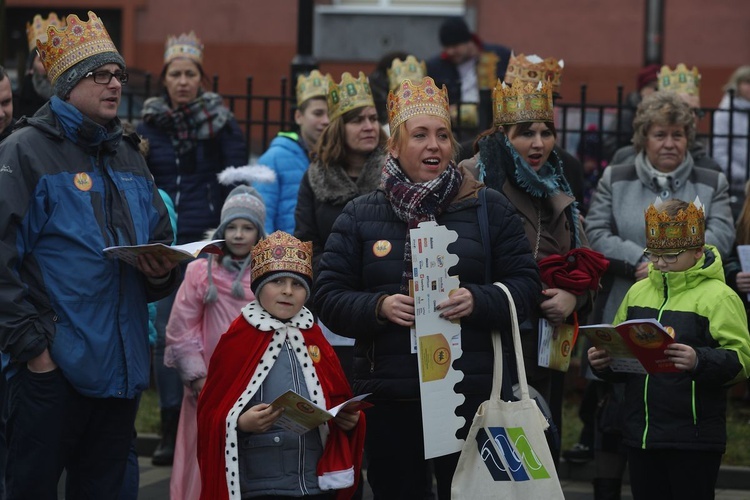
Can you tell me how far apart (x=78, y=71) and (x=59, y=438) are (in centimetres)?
142

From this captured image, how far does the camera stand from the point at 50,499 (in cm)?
544

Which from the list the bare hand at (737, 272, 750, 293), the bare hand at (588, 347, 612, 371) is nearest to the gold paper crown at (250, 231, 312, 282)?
the bare hand at (588, 347, 612, 371)

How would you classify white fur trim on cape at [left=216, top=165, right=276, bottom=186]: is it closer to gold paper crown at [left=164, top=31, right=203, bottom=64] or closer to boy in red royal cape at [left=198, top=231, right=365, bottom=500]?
gold paper crown at [left=164, top=31, right=203, bottom=64]

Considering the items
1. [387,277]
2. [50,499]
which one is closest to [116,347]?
[50,499]

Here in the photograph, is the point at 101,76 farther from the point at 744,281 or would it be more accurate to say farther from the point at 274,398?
the point at 744,281

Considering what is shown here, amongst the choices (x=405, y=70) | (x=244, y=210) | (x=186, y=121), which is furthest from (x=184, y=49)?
(x=244, y=210)

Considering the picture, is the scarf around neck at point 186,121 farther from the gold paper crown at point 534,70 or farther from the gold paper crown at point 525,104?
A: the gold paper crown at point 525,104

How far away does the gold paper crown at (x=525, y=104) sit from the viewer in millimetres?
6457

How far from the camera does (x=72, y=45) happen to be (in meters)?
5.52

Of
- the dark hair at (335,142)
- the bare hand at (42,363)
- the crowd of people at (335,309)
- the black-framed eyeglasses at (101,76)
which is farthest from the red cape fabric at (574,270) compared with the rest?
the bare hand at (42,363)

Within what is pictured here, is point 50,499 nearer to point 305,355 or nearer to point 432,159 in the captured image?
point 305,355

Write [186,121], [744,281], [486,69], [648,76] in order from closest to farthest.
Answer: [744,281], [186,121], [648,76], [486,69]

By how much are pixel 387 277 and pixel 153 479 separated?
3481 mm

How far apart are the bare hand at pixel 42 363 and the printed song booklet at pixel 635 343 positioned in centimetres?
221
